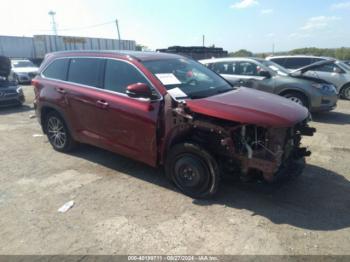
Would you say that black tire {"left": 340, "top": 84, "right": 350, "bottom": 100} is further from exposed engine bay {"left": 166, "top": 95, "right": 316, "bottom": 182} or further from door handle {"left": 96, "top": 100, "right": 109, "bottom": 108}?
door handle {"left": 96, "top": 100, "right": 109, "bottom": 108}

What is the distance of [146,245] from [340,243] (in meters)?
1.92

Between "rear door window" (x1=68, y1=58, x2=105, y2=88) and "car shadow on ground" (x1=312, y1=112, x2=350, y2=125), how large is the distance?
607cm

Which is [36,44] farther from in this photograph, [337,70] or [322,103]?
[322,103]

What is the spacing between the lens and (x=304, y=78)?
8586 mm

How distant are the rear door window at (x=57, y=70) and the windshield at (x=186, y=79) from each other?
6.14 feet

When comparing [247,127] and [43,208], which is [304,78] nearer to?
[247,127]

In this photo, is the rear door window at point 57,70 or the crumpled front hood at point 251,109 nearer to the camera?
the crumpled front hood at point 251,109

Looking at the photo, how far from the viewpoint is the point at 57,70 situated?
5.71m

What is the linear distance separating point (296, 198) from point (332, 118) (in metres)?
5.60

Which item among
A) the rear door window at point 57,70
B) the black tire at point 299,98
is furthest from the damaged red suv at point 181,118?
the black tire at point 299,98

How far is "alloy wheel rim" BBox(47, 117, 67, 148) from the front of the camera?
18.8 feet

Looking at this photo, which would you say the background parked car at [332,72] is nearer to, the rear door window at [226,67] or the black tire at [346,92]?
the black tire at [346,92]

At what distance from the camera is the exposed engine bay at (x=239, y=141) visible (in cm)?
357

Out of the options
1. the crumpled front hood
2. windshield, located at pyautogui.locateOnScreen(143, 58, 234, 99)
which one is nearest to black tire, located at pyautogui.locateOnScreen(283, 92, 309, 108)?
windshield, located at pyautogui.locateOnScreen(143, 58, 234, 99)
